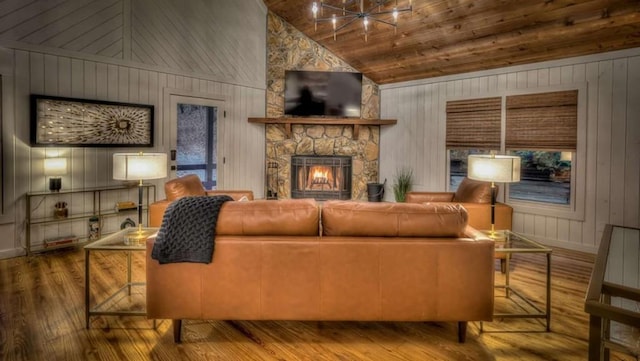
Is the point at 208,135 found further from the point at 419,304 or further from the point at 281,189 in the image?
the point at 419,304

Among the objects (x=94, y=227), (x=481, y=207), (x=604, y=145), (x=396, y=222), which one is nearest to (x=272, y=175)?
(x=94, y=227)

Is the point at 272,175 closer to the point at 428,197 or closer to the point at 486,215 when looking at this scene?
the point at 428,197

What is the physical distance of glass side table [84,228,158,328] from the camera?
2422 millimetres

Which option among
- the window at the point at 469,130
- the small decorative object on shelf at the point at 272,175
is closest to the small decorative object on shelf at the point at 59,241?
the small decorative object on shelf at the point at 272,175

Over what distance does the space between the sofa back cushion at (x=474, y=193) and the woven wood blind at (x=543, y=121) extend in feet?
4.59

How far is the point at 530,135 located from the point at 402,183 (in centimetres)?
207

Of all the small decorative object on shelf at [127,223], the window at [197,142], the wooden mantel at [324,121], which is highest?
the wooden mantel at [324,121]

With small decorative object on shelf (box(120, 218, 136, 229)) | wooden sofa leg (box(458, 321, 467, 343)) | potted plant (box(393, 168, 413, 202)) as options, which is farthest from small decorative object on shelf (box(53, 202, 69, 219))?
potted plant (box(393, 168, 413, 202))

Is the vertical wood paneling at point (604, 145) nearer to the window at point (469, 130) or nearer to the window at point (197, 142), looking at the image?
the window at point (469, 130)

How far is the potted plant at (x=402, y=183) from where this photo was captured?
6.28 metres

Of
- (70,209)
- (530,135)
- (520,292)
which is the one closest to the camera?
(520,292)

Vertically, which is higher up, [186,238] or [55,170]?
[55,170]

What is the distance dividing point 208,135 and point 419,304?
466 cm

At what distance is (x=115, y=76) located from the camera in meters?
4.68
